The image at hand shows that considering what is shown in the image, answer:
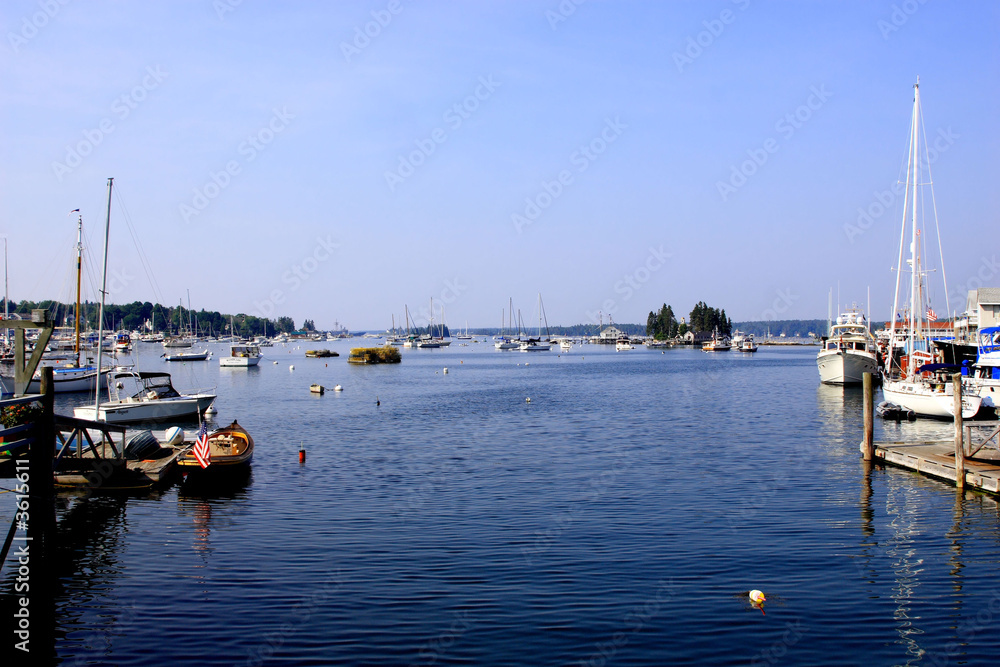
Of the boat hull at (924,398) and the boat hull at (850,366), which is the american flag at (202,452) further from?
the boat hull at (850,366)

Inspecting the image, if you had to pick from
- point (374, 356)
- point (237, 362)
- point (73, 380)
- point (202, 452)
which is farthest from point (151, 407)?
point (374, 356)

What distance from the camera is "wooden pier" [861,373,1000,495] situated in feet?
96.0

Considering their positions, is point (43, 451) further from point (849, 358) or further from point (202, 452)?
point (849, 358)

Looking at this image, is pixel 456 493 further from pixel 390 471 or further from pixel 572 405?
pixel 572 405

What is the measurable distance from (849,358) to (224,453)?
7294cm

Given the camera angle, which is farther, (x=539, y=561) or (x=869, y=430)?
(x=869, y=430)

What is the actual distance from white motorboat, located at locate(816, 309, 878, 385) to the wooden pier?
4735cm

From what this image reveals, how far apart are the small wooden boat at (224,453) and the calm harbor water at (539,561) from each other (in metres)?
1.04

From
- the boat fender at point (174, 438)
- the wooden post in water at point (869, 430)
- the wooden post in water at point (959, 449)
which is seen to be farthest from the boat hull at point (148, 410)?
the wooden post in water at point (959, 449)

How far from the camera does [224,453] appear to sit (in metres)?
34.6

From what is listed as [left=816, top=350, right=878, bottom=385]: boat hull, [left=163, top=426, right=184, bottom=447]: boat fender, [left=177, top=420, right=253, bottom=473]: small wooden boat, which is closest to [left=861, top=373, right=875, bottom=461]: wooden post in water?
[left=177, top=420, right=253, bottom=473]: small wooden boat

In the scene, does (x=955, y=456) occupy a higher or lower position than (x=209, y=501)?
higher

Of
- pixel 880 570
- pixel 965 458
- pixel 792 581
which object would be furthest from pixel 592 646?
pixel 965 458

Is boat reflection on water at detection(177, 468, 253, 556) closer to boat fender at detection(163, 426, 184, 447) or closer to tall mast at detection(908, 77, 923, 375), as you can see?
boat fender at detection(163, 426, 184, 447)
